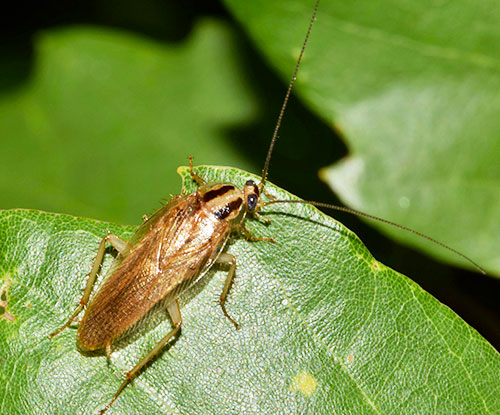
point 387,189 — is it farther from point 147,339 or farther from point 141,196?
point 141,196

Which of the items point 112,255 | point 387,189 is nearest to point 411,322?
point 387,189

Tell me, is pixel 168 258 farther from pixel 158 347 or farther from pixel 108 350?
pixel 108 350

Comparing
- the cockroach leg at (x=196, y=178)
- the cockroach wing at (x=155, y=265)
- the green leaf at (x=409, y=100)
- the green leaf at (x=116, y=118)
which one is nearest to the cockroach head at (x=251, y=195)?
the cockroach wing at (x=155, y=265)

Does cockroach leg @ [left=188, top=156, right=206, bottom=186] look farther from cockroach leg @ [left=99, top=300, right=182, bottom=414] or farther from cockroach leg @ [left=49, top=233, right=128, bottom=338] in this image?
cockroach leg @ [left=99, top=300, right=182, bottom=414]

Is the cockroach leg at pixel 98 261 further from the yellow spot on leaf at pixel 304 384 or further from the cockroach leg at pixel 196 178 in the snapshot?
the yellow spot on leaf at pixel 304 384

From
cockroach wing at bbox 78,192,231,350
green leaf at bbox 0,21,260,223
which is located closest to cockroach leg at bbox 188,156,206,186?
cockroach wing at bbox 78,192,231,350

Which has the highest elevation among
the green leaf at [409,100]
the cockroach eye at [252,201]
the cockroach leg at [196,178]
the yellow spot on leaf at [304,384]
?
the green leaf at [409,100]

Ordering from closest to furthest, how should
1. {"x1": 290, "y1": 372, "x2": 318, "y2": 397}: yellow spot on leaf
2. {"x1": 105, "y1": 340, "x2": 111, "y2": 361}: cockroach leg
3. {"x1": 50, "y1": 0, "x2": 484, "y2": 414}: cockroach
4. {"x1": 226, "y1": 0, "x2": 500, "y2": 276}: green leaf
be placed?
{"x1": 290, "y1": 372, "x2": 318, "y2": 397}: yellow spot on leaf < {"x1": 105, "y1": 340, "x2": 111, "y2": 361}: cockroach leg < {"x1": 50, "y1": 0, "x2": 484, "y2": 414}: cockroach < {"x1": 226, "y1": 0, "x2": 500, "y2": 276}: green leaf
